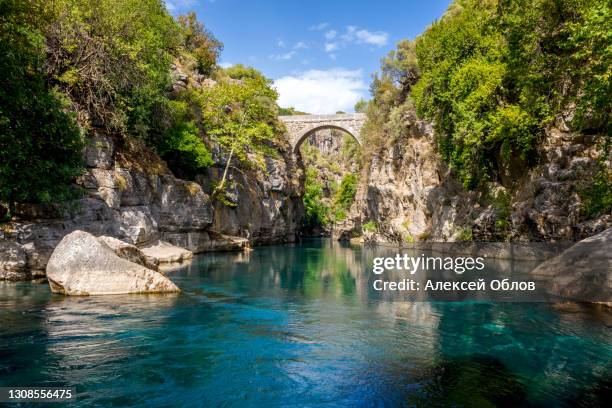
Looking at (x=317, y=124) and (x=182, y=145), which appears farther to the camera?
(x=317, y=124)

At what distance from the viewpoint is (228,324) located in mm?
9055

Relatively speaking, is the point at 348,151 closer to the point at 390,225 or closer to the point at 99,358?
the point at 390,225

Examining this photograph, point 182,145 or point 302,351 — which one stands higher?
point 182,145

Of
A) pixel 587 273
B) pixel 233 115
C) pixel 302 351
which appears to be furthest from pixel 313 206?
pixel 302 351

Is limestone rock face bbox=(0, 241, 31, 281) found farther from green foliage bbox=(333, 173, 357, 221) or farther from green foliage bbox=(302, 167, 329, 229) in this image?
green foliage bbox=(333, 173, 357, 221)

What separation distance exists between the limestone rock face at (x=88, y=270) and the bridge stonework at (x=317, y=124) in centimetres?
4099

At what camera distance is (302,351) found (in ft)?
23.9

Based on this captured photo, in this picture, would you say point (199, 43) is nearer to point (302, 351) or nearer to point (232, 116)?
point (232, 116)

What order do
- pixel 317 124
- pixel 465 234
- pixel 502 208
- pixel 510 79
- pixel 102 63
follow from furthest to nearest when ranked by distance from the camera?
1. pixel 317 124
2. pixel 465 234
3. pixel 502 208
4. pixel 510 79
5. pixel 102 63

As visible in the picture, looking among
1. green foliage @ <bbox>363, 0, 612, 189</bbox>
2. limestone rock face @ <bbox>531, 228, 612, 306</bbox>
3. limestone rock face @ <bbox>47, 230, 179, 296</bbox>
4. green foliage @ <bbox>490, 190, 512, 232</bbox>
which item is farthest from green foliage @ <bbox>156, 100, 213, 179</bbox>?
limestone rock face @ <bbox>531, 228, 612, 306</bbox>

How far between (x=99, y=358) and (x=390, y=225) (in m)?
35.5

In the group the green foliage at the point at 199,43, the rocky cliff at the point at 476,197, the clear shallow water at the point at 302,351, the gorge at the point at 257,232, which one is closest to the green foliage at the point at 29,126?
the gorge at the point at 257,232

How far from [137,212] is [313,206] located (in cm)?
4757

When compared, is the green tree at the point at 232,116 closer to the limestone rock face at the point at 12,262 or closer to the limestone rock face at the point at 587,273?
the limestone rock face at the point at 12,262
